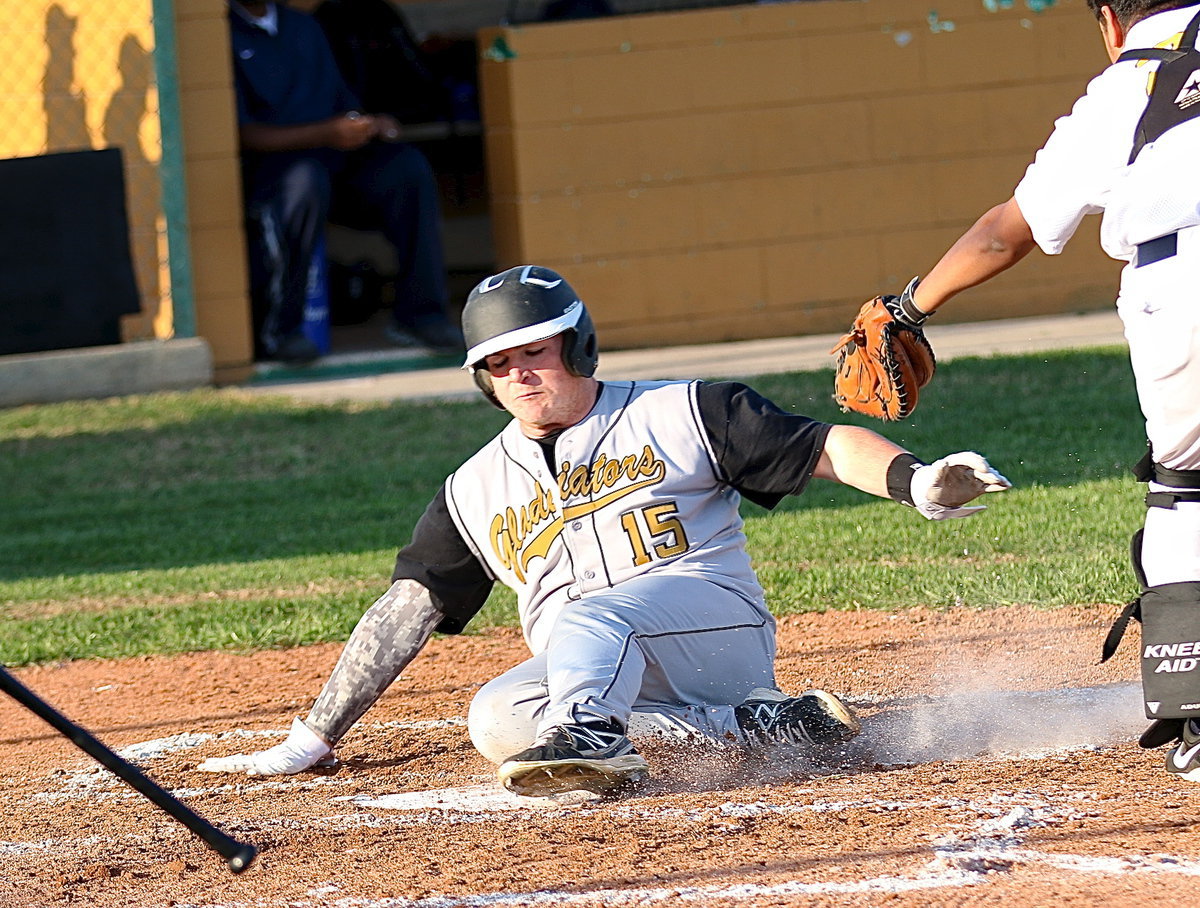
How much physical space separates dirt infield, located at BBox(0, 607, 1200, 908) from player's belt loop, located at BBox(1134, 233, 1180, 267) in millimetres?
1082

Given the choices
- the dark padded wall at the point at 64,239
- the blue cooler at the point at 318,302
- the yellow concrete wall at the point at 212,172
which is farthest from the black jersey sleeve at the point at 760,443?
the yellow concrete wall at the point at 212,172

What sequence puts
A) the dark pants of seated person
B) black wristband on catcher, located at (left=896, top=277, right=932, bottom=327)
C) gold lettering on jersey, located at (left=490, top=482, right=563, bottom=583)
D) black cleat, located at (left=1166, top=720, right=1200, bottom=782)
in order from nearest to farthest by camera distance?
black cleat, located at (left=1166, top=720, right=1200, bottom=782) → black wristband on catcher, located at (left=896, top=277, right=932, bottom=327) → gold lettering on jersey, located at (left=490, top=482, right=563, bottom=583) → the dark pants of seated person

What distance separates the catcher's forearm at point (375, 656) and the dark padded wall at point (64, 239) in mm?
7204

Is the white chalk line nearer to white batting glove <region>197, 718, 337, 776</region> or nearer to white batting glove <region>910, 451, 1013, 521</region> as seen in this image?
white batting glove <region>197, 718, 337, 776</region>

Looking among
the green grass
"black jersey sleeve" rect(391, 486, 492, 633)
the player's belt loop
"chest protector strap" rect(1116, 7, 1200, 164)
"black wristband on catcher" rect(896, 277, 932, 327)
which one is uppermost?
"chest protector strap" rect(1116, 7, 1200, 164)

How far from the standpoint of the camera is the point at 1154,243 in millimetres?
3496

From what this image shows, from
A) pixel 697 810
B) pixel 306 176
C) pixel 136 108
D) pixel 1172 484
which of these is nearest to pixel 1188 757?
pixel 1172 484

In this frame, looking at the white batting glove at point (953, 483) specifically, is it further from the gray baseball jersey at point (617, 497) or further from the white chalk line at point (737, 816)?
the white chalk line at point (737, 816)

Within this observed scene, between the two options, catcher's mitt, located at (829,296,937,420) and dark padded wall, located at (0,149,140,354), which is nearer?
catcher's mitt, located at (829,296,937,420)

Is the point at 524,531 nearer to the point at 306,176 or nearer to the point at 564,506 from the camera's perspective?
the point at 564,506

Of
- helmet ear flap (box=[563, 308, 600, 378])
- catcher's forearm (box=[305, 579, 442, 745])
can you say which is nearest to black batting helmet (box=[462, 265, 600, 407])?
helmet ear flap (box=[563, 308, 600, 378])

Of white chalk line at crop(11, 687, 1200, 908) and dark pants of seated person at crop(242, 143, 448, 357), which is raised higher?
dark pants of seated person at crop(242, 143, 448, 357)

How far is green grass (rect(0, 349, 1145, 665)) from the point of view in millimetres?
6367

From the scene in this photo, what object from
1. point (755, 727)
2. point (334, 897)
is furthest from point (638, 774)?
point (334, 897)
